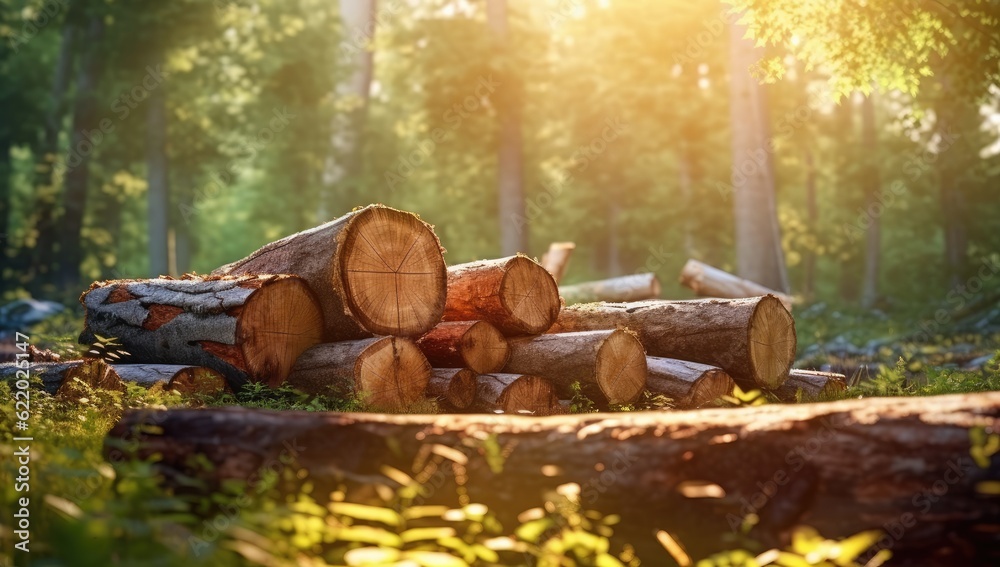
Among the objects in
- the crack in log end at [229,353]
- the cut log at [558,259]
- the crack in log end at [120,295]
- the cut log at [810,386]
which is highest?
the cut log at [558,259]

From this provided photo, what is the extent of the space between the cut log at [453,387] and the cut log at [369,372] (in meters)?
0.08

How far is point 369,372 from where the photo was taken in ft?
23.7

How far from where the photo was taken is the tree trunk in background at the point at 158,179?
83.9 ft

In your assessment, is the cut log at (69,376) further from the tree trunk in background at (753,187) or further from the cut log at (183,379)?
the tree trunk in background at (753,187)

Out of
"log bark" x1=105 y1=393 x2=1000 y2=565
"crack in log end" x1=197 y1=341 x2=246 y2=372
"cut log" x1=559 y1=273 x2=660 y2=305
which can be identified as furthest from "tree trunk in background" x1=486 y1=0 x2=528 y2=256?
"log bark" x1=105 y1=393 x2=1000 y2=565

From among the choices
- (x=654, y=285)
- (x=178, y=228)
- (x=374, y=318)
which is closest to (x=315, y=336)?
(x=374, y=318)

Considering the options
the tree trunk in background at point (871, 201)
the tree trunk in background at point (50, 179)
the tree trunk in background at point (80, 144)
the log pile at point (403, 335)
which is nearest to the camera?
the log pile at point (403, 335)

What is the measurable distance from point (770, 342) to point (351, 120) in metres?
23.7

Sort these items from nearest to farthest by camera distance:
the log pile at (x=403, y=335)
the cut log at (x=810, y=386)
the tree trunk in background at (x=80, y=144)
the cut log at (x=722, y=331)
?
1. the log pile at (x=403, y=335)
2. the cut log at (x=722, y=331)
3. the cut log at (x=810, y=386)
4. the tree trunk in background at (x=80, y=144)

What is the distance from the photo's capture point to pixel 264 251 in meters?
8.61

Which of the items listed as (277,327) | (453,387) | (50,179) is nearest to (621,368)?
(453,387)

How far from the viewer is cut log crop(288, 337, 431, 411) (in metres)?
7.16

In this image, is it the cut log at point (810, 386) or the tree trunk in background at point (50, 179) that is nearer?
the cut log at point (810, 386)

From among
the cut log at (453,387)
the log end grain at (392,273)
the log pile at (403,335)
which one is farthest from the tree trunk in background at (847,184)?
the cut log at (453,387)
